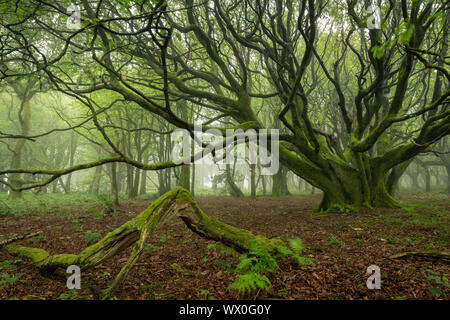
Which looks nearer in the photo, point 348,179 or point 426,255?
→ point 426,255

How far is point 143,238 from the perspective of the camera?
10.0 feet

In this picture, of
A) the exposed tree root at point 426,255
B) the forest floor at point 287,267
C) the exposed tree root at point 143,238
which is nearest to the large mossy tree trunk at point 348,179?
the forest floor at point 287,267

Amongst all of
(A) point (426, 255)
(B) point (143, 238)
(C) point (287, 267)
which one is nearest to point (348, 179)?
(A) point (426, 255)

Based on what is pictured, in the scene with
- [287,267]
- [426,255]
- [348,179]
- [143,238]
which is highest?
[348,179]

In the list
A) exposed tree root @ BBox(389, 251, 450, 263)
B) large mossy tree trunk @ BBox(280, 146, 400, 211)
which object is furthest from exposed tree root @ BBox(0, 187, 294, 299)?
large mossy tree trunk @ BBox(280, 146, 400, 211)

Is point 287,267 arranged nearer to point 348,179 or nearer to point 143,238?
point 143,238

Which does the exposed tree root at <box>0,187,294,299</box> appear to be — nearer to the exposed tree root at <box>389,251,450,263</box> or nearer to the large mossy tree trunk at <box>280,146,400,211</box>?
the exposed tree root at <box>389,251,450,263</box>

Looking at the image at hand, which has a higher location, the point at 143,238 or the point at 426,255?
the point at 143,238

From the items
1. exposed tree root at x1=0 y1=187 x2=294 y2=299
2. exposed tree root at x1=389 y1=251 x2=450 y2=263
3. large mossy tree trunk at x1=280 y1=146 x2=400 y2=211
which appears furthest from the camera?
large mossy tree trunk at x1=280 y1=146 x2=400 y2=211

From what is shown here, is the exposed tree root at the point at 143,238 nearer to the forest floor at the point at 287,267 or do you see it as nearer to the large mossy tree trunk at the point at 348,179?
the forest floor at the point at 287,267

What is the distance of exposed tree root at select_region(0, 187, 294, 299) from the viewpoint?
3.12 m

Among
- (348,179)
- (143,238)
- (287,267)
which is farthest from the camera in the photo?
(348,179)

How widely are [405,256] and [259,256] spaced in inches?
101

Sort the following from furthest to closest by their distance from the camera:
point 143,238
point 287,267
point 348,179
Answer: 1. point 348,179
2. point 287,267
3. point 143,238
